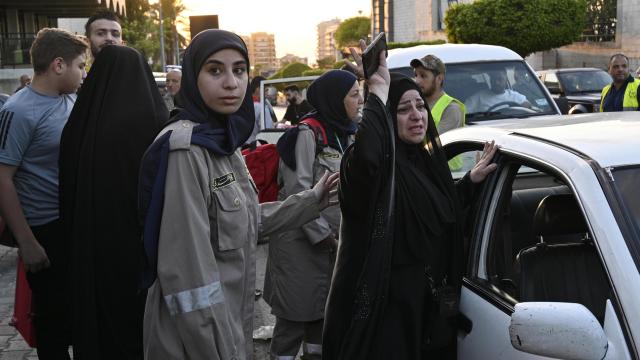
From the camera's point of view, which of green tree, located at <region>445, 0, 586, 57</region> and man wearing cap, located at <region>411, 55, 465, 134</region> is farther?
green tree, located at <region>445, 0, 586, 57</region>

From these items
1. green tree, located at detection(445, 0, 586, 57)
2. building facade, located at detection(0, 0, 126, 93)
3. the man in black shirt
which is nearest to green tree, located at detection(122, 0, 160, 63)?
building facade, located at detection(0, 0, 126, 93)

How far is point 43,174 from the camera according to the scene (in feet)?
13.0

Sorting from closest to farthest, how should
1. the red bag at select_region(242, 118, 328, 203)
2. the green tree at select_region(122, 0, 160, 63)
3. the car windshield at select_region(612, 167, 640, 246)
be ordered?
the car windshield at select_region(612, 167, 640, 246) → the red bag at select_region(242, 118, 328, 203) → the green tree at select_region(122, 0, 160, 63)

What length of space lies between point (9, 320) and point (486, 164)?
4309mm

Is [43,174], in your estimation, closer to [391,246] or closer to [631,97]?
[391,246]

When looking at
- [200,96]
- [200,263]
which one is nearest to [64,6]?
[200,96]

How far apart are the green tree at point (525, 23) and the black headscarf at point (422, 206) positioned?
31581mm

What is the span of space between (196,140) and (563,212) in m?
1.52

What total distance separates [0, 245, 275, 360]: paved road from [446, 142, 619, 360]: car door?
95.0 inches

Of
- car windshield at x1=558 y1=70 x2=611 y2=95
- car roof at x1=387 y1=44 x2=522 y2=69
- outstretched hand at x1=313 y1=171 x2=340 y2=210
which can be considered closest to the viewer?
outstretched hand at x1=313 y1=171 x2=340 y2=210

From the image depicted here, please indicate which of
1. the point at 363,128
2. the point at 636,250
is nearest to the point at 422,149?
the point at 363,128

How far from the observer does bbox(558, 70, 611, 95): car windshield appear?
60.2ft

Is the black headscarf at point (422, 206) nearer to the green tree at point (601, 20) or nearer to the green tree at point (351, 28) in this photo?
the green tree at point (601, 20)

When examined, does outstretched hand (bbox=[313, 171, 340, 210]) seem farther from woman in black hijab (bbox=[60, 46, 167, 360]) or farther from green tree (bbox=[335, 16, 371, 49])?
green tree (bbox=[335, 16, 371, 49])
